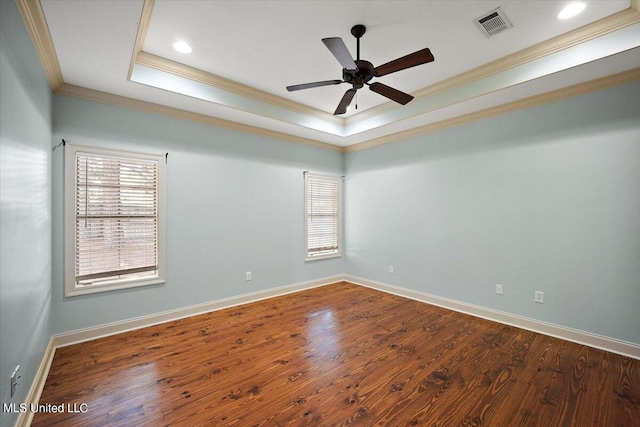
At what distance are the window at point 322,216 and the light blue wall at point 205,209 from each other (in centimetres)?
18

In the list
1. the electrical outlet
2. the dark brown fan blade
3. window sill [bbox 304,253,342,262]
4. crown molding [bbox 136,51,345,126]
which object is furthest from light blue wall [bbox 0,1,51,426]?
window sill [bbox 304,253,342,262]

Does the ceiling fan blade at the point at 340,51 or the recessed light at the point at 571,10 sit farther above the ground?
the recessed light at the point at 571,10

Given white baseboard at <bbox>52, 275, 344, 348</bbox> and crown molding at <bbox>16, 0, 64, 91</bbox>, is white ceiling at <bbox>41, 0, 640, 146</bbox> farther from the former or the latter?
white baseboard at <bbox>52, 275, 344, 348</bbox>

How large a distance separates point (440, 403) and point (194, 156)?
3768mm

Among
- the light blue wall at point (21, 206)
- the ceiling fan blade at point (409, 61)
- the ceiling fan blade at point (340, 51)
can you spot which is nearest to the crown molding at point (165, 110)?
the light blue wall at point (21, 206)

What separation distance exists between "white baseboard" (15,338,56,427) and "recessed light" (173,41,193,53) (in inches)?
119

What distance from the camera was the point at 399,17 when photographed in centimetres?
236

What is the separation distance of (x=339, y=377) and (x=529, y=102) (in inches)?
145

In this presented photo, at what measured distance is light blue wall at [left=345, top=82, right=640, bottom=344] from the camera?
2.74 metres

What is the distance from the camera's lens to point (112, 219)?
3.12 metres

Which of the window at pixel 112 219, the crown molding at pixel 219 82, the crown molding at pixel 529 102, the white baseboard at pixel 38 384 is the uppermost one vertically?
the crown molding at pixel 219 82

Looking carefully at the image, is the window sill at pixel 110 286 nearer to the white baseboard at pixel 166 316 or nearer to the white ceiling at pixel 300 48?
the white baseboard at pixel 166 316

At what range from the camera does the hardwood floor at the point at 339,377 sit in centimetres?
188

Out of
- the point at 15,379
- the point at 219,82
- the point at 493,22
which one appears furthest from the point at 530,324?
the point at 219,82
